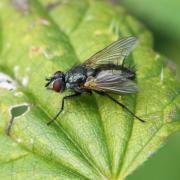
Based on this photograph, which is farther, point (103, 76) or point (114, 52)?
point (114, 52)

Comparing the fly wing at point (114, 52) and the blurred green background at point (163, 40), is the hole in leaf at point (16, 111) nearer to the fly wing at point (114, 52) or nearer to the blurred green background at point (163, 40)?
the fly wing at point (114, 52)

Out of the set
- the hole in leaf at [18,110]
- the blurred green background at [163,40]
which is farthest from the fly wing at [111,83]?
the blurred green background at [163,40]

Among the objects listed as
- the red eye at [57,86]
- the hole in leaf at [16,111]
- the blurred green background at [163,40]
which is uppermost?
the red eye at [57,86]

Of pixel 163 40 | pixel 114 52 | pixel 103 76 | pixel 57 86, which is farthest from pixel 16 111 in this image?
pixel 163 40

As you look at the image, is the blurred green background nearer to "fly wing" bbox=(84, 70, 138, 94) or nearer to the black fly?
the black fly

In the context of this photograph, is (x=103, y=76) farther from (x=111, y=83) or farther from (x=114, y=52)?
(x=114, y=52)

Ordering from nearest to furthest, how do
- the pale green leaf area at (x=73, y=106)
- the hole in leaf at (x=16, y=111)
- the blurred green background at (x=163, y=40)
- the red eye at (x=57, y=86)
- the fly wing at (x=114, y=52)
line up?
the pale green leaf area at (x=73, y=106) < the hole in leaf at (x=16, y=111) < the red eye at (x=57, y=86) < the fly wing at (x=114, y=52) < the blurred green background at (x=163, y=40)
